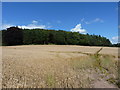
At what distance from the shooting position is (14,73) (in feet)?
16.7

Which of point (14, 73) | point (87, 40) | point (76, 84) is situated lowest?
point (76, 84)

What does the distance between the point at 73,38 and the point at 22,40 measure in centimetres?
1368

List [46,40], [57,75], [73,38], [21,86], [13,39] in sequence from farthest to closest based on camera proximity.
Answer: [73,38] < [46,40] < [13,39] < [57,75] < [21,86]

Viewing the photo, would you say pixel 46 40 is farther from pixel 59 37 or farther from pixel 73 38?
pixel 73 38

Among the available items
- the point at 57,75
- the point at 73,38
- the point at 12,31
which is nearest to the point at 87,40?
the point at 73,38

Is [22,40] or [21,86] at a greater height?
[22,40]

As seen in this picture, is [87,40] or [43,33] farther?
[87,40]

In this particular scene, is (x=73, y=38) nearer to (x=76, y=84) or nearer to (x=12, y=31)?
(x=12, y=31)

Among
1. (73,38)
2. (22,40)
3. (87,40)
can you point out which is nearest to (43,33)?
(22,40)

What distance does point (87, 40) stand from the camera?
1551 inches

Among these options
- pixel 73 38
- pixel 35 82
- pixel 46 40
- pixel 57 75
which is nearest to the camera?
pixel 35 82

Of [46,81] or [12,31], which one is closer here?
[46,81]

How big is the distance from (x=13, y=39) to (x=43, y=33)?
7727 millimetres

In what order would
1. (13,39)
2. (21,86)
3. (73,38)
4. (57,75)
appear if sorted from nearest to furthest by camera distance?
(21,86)
(57,75)
(13,39)
(73,38)
